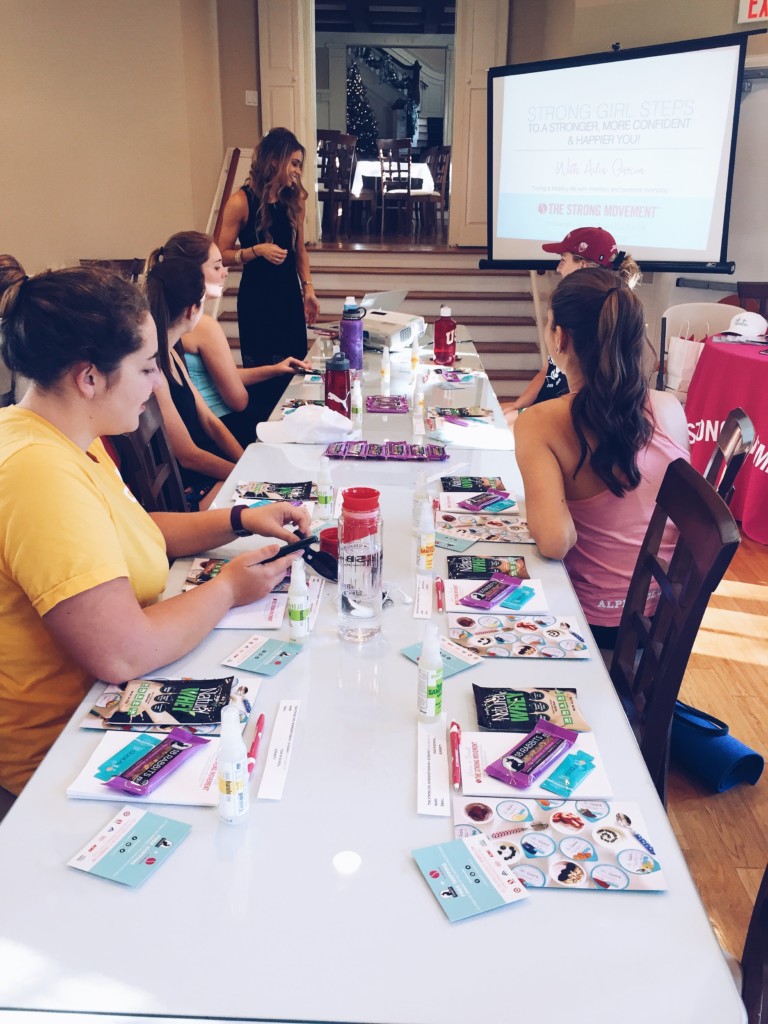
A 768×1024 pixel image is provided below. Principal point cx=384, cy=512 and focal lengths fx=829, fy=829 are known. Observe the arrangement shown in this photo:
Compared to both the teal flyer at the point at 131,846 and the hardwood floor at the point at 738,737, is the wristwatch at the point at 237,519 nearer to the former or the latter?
the teal flyer at the point at 131,846

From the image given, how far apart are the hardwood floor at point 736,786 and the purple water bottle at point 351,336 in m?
1.62

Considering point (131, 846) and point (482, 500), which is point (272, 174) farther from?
point (131, 846)

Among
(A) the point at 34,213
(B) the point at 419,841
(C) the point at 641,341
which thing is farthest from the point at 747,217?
(B) the point at 419,841

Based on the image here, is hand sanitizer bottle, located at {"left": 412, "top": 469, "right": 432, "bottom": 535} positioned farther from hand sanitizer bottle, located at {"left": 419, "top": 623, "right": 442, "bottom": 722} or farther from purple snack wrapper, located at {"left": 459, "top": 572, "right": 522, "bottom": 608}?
hand sanitizer bottle, located at {"left": 419, "top": 623, "right": 442, "bottom": 722}

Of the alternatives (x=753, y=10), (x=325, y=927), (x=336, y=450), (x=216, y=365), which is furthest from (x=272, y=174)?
(x=325, y=927)

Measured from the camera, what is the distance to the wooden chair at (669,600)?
127 cm

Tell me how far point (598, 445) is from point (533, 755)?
0.83m

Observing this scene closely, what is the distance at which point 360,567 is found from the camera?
4.51ft

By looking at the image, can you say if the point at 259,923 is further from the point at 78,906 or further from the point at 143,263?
the point at 143,263

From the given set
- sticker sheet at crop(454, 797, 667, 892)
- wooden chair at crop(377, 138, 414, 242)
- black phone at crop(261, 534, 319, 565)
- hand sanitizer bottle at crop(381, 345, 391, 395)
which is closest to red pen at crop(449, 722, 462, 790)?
sticker sheet at crop(454, 797, 667, 892)

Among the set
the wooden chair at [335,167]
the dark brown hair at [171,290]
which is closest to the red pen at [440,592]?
the dark brown hair at [171,290]

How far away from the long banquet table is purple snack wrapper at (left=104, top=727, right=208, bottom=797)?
0.11 feet

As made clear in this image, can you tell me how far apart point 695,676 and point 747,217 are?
3.41 meters

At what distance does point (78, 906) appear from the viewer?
32.8 inches
